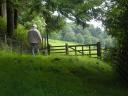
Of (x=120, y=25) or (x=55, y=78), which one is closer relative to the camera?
(x=55, y=78)

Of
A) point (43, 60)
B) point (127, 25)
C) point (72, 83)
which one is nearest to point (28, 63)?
point (43, 60)

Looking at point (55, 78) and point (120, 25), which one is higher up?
point (120, 25)

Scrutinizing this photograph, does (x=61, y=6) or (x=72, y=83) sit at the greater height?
(x=61, y=6)

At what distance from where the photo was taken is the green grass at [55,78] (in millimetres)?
17312

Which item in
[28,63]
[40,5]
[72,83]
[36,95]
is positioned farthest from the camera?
[40,5]

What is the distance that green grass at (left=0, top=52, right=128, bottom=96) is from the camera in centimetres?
1731

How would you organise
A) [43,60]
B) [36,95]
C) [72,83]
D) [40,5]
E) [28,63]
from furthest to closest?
1. [40,5]
2. [43,60]
3. [28,63]
4. [72,83]
5. [36,95]

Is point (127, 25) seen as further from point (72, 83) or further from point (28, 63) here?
point (28, 63)

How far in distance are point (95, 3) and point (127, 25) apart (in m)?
3.49

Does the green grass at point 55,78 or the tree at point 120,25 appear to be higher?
the tree at point 120,25

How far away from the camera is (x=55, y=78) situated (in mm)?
19922

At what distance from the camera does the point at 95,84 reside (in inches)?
805

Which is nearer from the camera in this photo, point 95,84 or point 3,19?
point 95,84

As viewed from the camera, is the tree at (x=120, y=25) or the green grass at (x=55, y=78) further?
the tree at (x=120, y=25)
